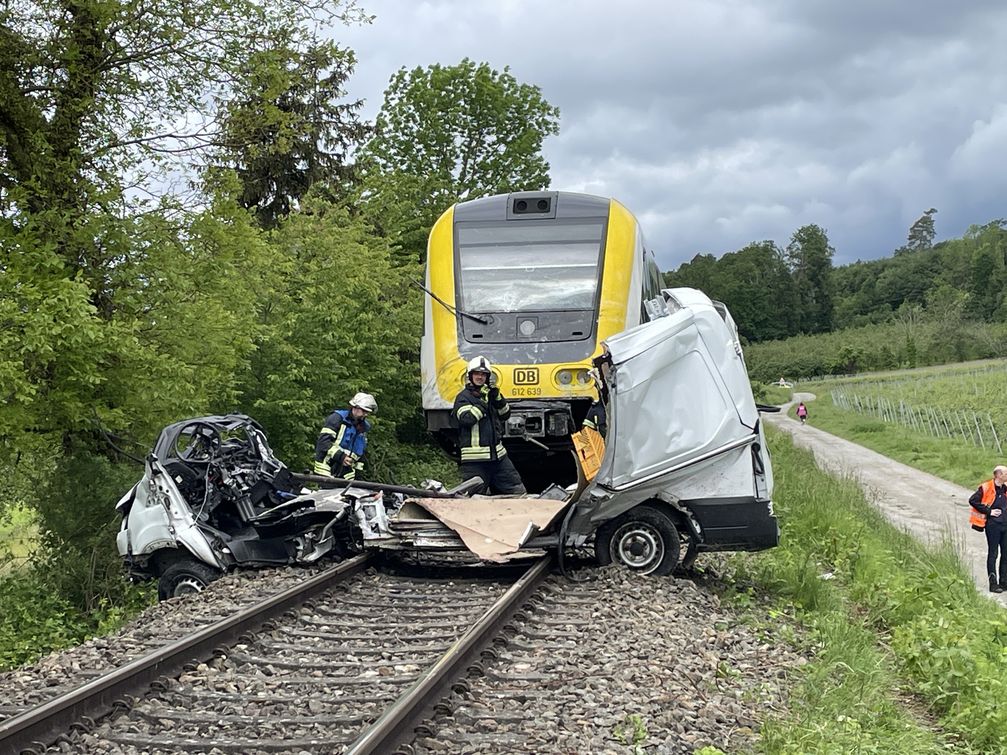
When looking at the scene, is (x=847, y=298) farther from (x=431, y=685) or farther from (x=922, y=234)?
(x=431, y=685)

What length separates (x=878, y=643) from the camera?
7078mm

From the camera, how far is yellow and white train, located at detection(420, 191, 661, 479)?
36.9 feet

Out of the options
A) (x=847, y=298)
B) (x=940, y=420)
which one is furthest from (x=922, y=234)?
(x=940, y=420)

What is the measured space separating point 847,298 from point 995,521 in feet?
496

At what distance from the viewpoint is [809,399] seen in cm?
7662

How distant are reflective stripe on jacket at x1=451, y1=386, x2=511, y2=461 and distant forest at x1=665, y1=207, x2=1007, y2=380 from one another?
96.2 metres

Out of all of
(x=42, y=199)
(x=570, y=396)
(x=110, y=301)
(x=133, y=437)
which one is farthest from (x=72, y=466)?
(x=570, y=396)

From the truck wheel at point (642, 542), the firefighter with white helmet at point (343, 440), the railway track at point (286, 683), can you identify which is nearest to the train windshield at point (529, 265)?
the firefighter with white helmet at point (343, 440)

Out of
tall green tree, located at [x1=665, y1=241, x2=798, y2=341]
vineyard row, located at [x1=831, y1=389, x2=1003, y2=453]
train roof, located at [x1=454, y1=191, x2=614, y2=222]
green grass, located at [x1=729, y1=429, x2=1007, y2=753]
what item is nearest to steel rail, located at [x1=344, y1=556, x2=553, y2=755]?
green grass, located at [x1=729, y1=429, x2=1007, y2=753]

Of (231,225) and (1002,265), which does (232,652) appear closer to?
(231,225)

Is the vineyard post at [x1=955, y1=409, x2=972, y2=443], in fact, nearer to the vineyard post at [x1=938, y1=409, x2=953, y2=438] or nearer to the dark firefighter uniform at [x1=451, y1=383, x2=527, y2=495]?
the vineyard post at [x1=938, y1=409, x2=953, y2=438]

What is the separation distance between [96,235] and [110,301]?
737 mm

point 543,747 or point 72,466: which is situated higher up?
point 72,466

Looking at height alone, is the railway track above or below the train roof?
below
